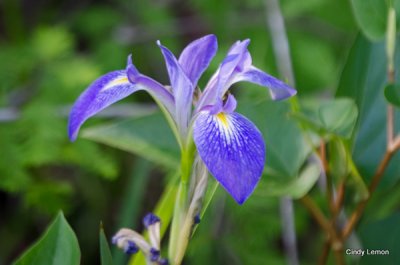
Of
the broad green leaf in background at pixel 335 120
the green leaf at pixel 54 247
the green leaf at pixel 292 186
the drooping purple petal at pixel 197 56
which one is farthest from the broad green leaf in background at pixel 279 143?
the green leaf at pixel 54 247

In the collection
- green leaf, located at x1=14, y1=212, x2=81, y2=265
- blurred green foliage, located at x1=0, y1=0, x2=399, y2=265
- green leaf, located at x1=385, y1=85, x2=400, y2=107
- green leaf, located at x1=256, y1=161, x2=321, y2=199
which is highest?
green leaf, located at x1=385, y1=85, x2=400, y2=107

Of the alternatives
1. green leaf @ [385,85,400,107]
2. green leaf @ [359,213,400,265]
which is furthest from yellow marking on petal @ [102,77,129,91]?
green leaf @ [359,213,400,265]

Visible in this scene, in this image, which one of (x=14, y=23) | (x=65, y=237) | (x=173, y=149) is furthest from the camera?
(x=14, y=23)

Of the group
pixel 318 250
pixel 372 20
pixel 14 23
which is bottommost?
pixel 318 250

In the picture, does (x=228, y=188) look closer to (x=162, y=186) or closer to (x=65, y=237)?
(x=65, y=237)

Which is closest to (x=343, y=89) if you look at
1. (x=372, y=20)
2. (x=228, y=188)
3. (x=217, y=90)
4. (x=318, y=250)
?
(x=372, y=20)

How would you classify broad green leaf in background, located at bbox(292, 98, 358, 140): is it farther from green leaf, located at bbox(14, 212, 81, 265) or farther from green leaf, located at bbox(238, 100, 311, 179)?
green leaf, located at bbox(14, 212, 81, 265)
